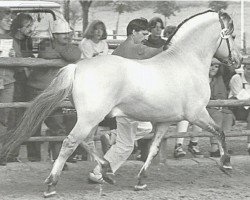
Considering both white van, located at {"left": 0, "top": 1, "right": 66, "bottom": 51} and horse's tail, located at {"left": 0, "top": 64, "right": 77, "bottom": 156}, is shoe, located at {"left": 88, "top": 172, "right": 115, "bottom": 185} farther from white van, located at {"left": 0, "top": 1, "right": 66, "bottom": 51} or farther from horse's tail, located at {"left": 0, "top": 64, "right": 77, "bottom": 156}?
white van, located at {"left": 0, "top": 1, "right": 66, "bottom": 51}

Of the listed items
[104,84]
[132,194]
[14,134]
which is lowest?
[132,194]

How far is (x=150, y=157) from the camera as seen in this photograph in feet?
25.7

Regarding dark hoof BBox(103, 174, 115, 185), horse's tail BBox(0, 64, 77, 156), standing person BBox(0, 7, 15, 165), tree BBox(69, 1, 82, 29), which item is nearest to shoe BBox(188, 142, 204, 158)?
dark hoof BBox(103, 174, 115, 185)

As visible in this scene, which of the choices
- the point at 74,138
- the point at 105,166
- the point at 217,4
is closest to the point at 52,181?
the point at 74,138

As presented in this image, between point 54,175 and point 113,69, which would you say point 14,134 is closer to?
point 54,175

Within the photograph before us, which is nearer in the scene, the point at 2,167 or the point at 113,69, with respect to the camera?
the point at 113,69

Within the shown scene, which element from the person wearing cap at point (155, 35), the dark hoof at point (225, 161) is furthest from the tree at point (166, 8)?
the dark hoof at point (225, 161)

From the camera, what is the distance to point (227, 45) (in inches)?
322

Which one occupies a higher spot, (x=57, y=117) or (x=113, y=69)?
(x=113, y=69)

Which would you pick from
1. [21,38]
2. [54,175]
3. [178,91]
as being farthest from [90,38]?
[54,175]

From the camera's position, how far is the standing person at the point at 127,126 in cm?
795

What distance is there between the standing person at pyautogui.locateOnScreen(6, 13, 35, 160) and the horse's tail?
3.93 feet

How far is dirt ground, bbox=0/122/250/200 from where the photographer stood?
7398 mm

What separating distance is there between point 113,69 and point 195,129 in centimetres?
Answer: 292
